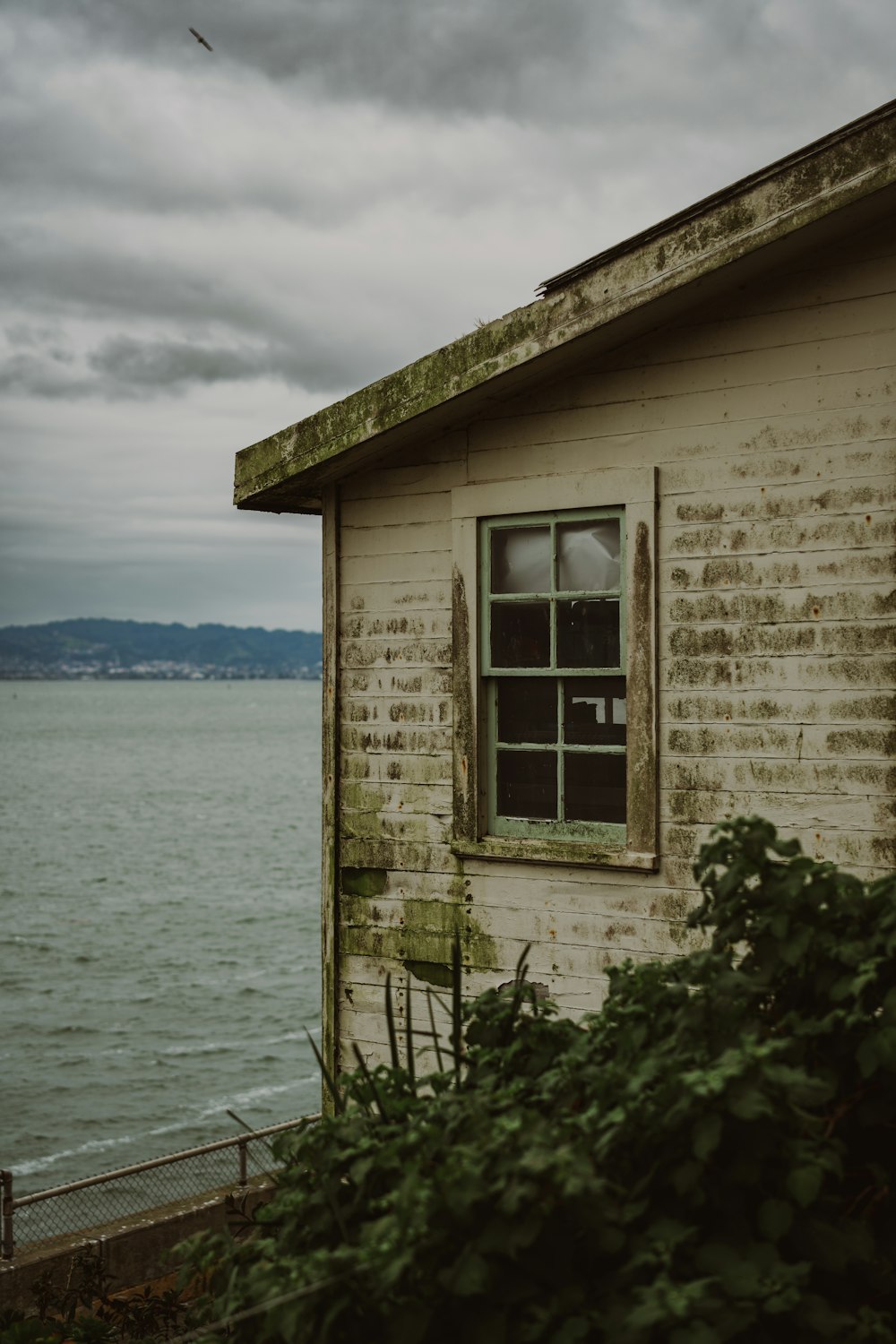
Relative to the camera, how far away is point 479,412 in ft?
23.5

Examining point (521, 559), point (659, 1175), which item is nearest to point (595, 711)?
point (521, 559)

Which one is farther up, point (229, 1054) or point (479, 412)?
point (479, 412)

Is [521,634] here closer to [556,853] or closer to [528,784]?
[528,784]

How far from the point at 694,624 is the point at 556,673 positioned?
827 mm

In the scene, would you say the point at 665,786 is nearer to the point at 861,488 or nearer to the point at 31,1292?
the point at 861,488

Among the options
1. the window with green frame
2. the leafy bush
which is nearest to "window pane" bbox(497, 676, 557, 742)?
the window with green frame

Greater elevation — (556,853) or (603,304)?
(603,304)

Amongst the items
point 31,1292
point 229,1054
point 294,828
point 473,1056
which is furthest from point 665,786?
→ point 294,828

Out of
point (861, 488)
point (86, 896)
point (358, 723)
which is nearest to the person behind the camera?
point (861, 488)

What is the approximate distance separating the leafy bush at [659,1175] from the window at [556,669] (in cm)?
282

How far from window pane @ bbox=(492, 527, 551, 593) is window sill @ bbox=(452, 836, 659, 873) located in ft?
4.47

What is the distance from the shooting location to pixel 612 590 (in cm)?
670

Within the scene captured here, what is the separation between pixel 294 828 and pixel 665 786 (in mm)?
64277

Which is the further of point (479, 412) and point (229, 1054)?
point (229, 1054)
